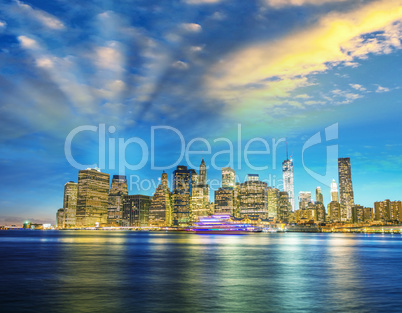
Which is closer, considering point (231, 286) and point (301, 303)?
point (301, 303)

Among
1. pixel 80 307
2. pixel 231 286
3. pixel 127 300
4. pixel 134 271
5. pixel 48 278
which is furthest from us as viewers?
pixel 134 271

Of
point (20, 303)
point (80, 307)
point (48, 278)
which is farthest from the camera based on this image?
point (48, 278)

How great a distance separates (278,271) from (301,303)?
25.4 meters

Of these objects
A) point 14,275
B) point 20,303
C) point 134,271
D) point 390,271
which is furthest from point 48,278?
point 390,271

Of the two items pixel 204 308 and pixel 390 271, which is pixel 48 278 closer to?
Result: pixel 204 308

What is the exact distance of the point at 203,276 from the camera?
50938 mm

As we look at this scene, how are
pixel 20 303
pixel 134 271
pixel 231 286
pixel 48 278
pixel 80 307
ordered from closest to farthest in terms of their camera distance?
pixel 80 307 → pixel 20 303 → pixel 231 286 → pixel 48 278 → pixel 134 271

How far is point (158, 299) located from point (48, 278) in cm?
2024

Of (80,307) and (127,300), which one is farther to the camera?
(127,300)

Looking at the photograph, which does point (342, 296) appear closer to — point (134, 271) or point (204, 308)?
point (204, 308)

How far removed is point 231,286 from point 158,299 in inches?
404

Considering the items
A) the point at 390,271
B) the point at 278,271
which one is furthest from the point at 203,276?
the point at 390,271

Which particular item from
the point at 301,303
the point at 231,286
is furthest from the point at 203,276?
the point at 301,303

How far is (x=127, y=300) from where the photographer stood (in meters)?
34.2
